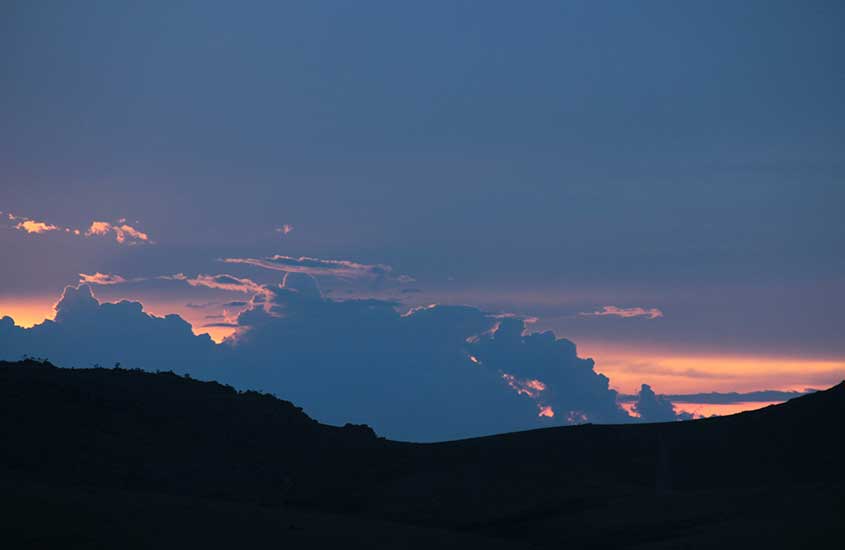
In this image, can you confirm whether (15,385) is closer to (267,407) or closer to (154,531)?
(267,407)

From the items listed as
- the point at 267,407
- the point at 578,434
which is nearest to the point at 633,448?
the point at 578,434

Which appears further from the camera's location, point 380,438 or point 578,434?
point 380,438

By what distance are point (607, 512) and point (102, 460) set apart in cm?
2187

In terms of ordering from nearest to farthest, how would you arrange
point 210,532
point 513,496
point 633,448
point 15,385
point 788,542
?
point 788,542
point 210,532
point 513,496
point 15,385
point 633,448

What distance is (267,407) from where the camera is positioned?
58188mm

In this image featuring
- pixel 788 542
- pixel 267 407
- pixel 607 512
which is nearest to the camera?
pixel 788 542

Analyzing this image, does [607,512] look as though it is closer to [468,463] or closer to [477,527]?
[477,527]

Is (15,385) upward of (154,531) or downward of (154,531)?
upward

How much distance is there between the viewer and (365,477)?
4650cm

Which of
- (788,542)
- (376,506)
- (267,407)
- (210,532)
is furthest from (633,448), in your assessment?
(210,532)

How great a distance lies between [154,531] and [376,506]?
1554 centimetres

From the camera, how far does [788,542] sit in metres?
25.4

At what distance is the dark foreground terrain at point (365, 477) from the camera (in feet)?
91.6

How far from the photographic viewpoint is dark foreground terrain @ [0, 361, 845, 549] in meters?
27.9
